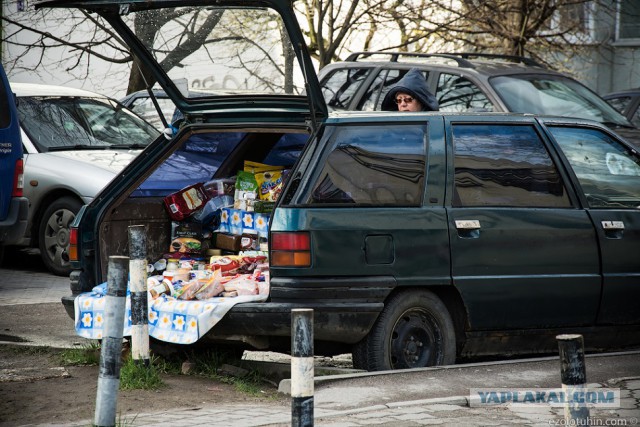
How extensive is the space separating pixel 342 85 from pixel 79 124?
9.74 ft

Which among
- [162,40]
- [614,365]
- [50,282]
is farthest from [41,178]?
[614,365]

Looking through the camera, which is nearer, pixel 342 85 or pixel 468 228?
pixel 468 228

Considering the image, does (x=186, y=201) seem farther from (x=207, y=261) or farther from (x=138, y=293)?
(x=138, y=293)

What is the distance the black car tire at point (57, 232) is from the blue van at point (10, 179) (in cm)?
118

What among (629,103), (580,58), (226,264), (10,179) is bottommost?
(226,264)

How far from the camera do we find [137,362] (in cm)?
685

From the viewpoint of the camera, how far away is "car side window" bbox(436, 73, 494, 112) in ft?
37.1

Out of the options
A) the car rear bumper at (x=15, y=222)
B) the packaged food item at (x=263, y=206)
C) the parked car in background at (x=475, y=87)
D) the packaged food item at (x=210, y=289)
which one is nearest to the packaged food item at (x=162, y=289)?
the packaged food item at (x=210, y=289)

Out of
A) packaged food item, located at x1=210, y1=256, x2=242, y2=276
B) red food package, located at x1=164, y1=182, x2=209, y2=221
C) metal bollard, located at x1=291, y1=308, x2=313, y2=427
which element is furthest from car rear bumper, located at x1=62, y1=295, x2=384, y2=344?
metal bollard, located at x1=291, y1=308, x2=313, y2=427

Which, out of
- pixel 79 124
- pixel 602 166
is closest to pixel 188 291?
pixel 602 166

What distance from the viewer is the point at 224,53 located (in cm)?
832

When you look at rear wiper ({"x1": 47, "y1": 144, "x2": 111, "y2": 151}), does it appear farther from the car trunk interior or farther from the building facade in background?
the car trunk interior

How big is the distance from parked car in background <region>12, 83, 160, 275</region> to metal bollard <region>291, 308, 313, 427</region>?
7.34m

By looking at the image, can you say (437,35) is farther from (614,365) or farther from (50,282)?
(614,365)
